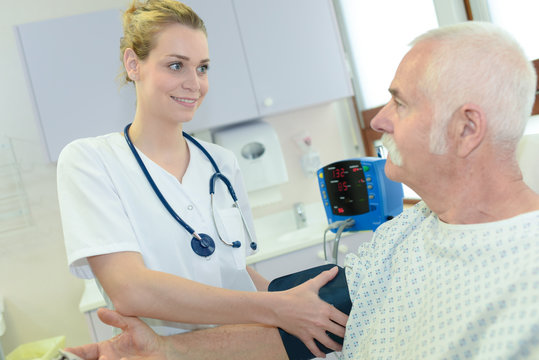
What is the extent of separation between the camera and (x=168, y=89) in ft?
4.72

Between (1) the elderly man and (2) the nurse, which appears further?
(2) the nurse

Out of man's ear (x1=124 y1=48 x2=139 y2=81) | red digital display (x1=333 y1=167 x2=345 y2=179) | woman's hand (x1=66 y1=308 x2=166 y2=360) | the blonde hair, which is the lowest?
woman's hand (x1=66 y1=308 x2=166 y2=360)

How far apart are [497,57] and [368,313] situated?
61 cm

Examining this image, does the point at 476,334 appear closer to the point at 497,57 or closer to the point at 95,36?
the point at 497,57

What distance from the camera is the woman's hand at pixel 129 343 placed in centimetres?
112

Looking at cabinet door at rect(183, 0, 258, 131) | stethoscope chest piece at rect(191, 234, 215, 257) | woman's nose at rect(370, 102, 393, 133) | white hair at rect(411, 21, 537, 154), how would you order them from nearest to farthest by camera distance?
1. white hair at rect(411, 21, 537, 154)
2. woman's nose at rect(370, 102, 393, 133)
3. stethoscope chest piece at rect(191, 234, 215, 257)
4. cabinet door at rect(183, 0, 258, 131)

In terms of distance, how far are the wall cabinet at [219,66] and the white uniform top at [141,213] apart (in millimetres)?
1002

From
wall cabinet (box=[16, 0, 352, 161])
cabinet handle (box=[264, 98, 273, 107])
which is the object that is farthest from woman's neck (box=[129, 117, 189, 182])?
cabinet handle (box=[264, 98, 273, 107])

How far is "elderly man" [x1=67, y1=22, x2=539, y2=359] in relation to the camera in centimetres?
85

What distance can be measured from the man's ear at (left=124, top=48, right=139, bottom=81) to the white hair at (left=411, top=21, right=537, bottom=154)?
876 millimetres

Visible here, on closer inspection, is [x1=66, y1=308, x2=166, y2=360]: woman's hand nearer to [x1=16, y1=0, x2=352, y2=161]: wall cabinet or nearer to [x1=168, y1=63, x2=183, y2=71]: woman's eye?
[x1=168, y1=63, x2=183, y2=71]: woman's eye

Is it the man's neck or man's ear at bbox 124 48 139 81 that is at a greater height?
man's ear at bbox 124 48 139 81

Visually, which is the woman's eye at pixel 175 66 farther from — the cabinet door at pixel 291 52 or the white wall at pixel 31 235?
the white wall at pixel 31 235

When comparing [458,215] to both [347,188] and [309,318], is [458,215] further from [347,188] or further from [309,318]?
[347,188]
